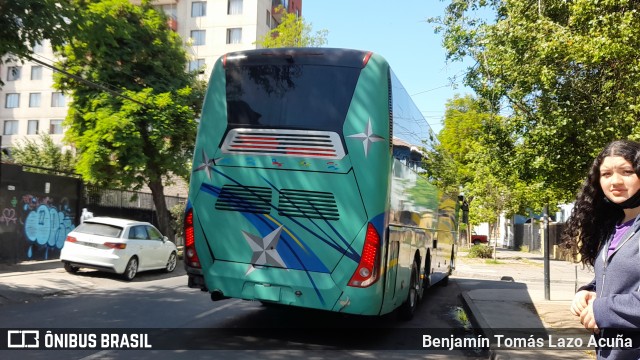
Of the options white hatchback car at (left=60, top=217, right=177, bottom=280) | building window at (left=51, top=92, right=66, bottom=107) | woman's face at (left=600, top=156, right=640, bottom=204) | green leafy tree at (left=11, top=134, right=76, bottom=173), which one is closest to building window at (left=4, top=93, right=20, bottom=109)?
building window at (left=51, top=92, right=66, bottom=107)

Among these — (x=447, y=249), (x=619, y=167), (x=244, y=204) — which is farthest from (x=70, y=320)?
(x=447, y=249)

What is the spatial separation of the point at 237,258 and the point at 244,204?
701 millimetres

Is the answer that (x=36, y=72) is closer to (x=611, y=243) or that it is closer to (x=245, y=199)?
(x=245, y=199)

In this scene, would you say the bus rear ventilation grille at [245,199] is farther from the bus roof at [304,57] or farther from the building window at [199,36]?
the building window at [199,36]

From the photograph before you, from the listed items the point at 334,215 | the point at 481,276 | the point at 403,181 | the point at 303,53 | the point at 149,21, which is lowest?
the point at 481,276

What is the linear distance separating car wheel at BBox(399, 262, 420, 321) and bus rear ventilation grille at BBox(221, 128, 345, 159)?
357cm

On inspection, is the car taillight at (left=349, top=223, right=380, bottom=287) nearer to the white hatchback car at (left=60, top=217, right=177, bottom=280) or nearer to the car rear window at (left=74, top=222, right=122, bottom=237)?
the white hatchback car at (left=60, top=217, right=177, bottom=280)

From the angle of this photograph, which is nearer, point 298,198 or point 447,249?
point 298,198

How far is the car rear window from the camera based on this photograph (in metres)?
14.3

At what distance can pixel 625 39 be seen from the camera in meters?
7.71

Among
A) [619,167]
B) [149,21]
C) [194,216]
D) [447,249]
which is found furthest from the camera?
[149,21]

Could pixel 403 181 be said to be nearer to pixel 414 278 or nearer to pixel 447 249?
pixel 414 278

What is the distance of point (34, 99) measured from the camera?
49.8 meters

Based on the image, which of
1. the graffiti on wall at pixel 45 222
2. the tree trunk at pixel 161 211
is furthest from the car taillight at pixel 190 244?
the tree trunk at pixel 161 211
